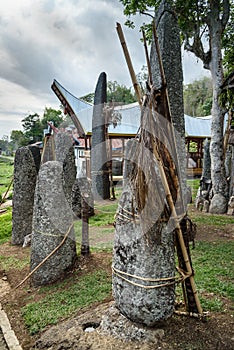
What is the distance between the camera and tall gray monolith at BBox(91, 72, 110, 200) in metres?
10.4

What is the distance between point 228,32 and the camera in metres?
9.20

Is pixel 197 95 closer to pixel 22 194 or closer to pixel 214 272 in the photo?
pixel 22 194

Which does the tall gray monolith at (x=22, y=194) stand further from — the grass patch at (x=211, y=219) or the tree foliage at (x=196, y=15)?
the tree foliage at (x=196, y=15)

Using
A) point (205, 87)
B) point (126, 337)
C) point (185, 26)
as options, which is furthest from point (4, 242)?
point (205, 87)

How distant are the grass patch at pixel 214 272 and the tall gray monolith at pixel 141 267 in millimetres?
748

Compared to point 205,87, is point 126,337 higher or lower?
lower

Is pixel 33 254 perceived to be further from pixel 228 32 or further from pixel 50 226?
pixel 228 32

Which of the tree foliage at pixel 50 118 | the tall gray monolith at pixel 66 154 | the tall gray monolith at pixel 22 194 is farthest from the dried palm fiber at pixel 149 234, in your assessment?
the tree foliage at pixel 50 118

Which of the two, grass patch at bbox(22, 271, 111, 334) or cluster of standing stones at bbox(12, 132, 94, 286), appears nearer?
grass patch at bbox(22, 271, 111, 334)

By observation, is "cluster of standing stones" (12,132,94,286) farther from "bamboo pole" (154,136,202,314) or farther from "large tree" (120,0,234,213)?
"large tree" (120,0,234,213)

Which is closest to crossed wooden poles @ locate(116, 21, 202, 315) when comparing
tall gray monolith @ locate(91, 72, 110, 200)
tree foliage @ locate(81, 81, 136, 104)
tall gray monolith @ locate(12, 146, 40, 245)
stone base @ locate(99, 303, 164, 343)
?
stone base @ locate(99, 303, 164, 343)

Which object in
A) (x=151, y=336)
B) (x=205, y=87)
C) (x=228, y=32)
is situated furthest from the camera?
(x=205, y=87)

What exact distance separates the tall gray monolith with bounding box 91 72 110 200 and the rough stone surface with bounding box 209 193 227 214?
398 centimetres

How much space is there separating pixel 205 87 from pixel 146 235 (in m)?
34.0
